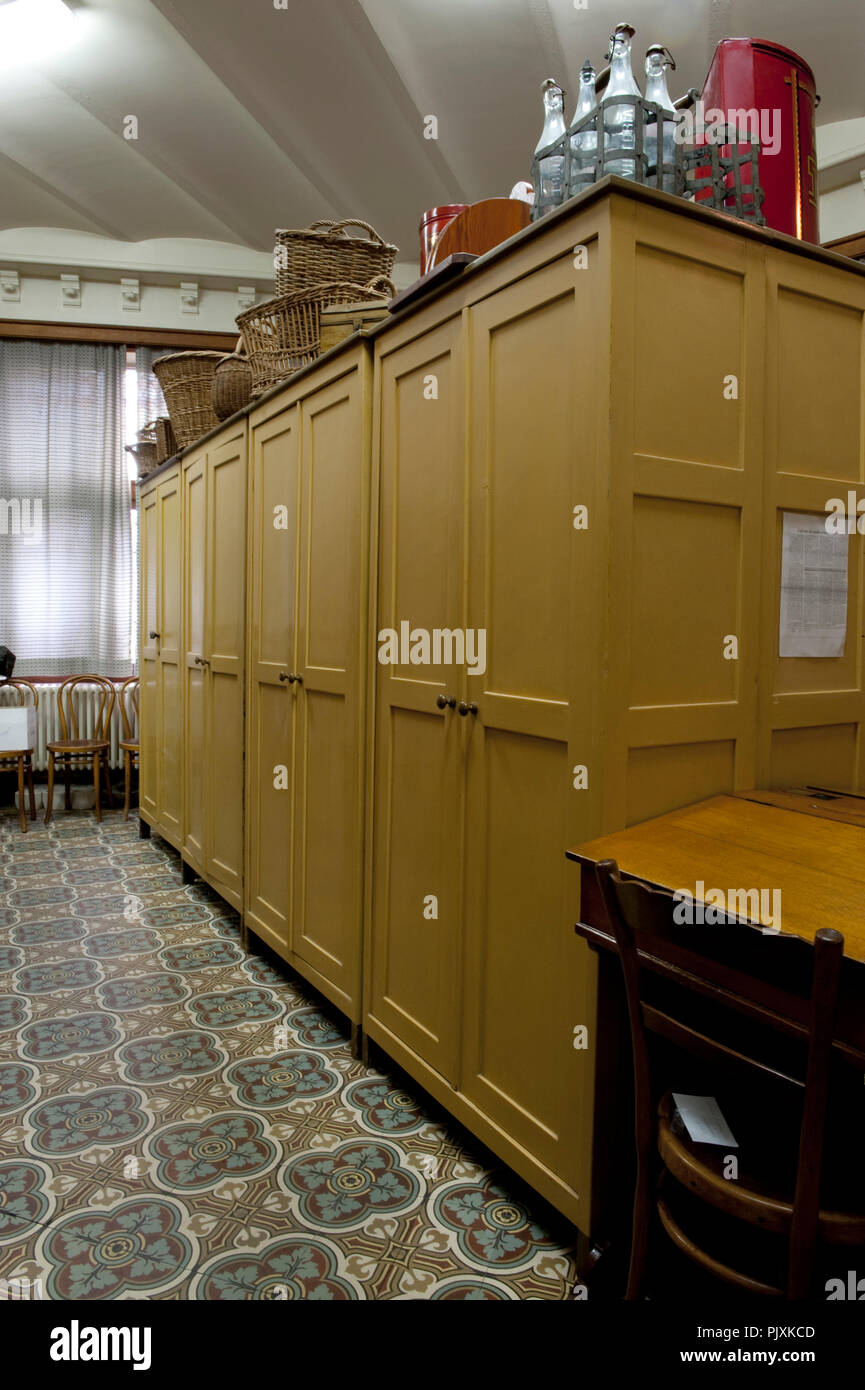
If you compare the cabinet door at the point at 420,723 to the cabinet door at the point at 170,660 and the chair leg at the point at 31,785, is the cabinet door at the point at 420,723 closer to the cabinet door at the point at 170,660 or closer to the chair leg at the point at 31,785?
the cabinet door at the point at 170,660

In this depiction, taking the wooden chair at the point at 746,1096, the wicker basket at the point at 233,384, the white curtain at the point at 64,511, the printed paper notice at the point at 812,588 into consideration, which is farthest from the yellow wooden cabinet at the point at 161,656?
the wooden chair at the point at 746,1096

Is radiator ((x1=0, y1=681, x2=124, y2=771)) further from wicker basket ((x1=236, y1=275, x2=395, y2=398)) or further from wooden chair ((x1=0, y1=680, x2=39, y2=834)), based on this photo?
wicker basket ((x1=236, y1=275, x2=395, y2=398))

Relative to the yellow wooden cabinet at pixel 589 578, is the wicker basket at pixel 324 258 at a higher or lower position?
higher

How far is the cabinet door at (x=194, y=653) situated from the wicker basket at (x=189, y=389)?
19 centimetres

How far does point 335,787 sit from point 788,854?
1537 millimetres

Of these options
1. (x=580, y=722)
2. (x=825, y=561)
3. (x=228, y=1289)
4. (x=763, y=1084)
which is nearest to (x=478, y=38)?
(x=825, y=561)

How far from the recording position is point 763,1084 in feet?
3.81

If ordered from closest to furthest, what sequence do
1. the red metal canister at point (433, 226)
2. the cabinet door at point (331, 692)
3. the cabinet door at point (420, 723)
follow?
the cabinet door at point (420, 723)
the red metal canister at point (433, 226)
the cabinet door at point (331, 692)

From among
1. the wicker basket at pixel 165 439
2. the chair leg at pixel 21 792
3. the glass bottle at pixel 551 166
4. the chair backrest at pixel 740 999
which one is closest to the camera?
the chair backrest at pixel 740 999

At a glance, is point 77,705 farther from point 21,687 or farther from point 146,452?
point 146,452

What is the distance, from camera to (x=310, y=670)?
276cm

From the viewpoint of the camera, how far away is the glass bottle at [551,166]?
1.71m

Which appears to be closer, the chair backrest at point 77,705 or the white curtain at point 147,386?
the chair backrest at point 77,705
